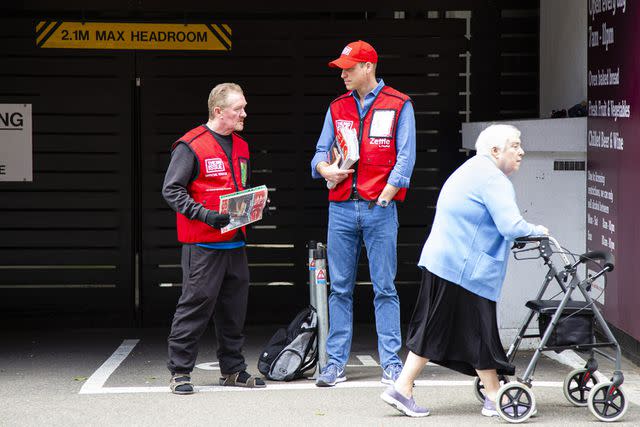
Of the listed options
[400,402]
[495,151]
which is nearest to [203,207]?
[400,402]

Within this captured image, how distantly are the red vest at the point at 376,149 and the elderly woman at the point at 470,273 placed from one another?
943mm

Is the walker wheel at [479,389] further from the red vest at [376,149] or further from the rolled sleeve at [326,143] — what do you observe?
the rolled sleeve at [326,143]

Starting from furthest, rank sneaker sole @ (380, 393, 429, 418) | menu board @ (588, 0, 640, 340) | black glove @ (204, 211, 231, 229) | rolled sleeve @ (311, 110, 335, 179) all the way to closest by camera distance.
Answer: menu board @ (588, 0, 640, 340) → rolled sleeve @ (311, 110, 335, 179) → black glove @ (204, 211, 231, 229) → sneaker sole @ (380, 393, 429, 418)

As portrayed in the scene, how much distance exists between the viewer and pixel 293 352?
7.94 m

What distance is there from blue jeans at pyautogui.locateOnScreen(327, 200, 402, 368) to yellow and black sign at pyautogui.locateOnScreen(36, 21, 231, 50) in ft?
9.47

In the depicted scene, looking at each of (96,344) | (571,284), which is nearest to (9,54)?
(96,344)

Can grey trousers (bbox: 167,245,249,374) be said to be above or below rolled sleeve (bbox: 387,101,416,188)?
below

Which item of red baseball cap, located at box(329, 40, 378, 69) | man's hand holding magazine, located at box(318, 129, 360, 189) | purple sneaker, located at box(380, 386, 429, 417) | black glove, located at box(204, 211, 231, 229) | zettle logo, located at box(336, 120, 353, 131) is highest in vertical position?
red baseball cap, located at box(329, 40, 378, 69)

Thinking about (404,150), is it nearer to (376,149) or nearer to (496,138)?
(376,149)

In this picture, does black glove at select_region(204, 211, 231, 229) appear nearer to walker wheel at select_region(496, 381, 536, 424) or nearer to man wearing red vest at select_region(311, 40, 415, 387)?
man wearing red vest at select_region(311, 40, 415, 387)

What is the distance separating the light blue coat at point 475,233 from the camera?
6.62 meters

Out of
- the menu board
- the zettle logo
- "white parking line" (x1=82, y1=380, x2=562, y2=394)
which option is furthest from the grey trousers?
the menu board

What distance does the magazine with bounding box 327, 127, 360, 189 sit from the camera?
7.61 metres

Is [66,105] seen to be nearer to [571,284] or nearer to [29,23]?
[29,23]
